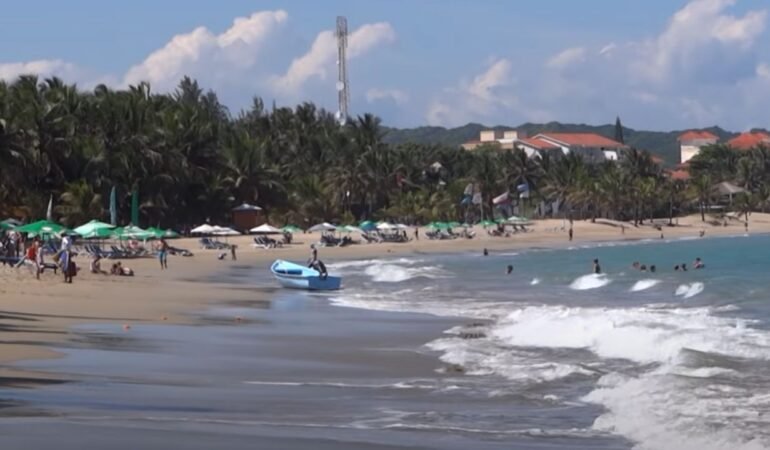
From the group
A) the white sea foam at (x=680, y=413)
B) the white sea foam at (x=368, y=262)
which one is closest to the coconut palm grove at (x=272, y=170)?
the white sea foam at (x=368, y=262)

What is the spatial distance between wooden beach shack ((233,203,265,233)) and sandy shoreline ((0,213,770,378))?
211 inches

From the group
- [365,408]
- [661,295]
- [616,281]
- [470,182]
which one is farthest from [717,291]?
[470,182]

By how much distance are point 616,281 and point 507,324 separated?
61.3 ft

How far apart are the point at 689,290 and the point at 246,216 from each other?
44642 mm

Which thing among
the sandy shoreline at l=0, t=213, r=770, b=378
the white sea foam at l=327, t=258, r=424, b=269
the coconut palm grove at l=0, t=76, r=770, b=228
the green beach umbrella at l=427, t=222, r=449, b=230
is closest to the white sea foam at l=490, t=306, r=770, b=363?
the sandy shoreline at l=0, t=213, r=770, b=378

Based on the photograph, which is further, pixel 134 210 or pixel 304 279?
pixel 134 210

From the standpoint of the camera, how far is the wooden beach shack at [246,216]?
77375 mm

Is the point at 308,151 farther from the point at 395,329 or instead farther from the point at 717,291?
the point at 395,329

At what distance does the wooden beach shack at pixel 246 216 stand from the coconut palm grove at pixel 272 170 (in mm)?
948

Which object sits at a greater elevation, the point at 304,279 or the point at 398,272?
the point at 304,279

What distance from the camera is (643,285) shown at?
40.7m

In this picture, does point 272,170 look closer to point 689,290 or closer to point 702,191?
point 689,290

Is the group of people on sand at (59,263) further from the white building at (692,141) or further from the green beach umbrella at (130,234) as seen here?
the white building at (692,141)

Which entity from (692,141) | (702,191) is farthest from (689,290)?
(692,141)
